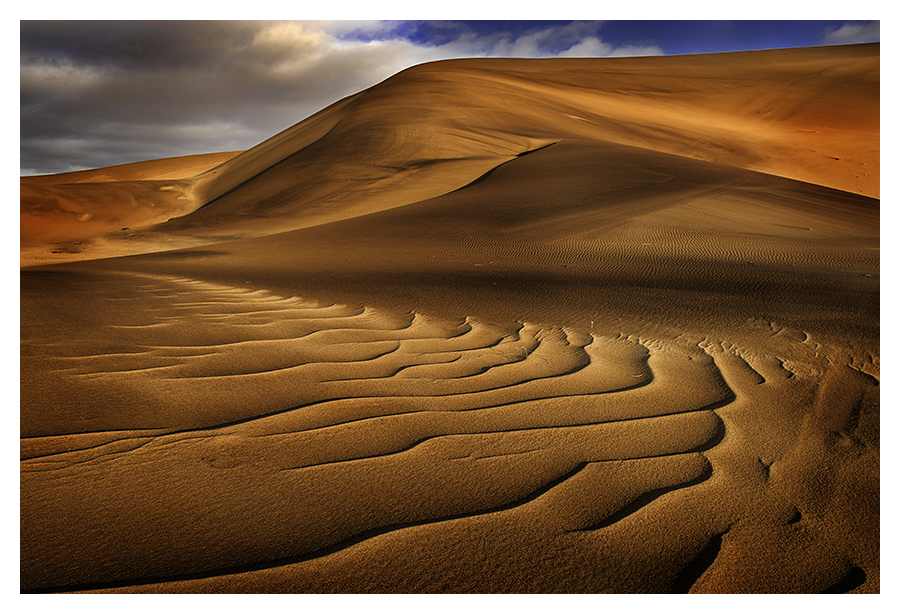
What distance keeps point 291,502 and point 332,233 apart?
197 inches

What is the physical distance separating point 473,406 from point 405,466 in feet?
1.60

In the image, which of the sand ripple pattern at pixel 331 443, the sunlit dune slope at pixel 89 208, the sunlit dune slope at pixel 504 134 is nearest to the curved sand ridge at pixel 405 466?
the sand ripple pattern at pixel 331 443

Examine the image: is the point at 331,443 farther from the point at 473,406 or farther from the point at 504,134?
the point at 504,134

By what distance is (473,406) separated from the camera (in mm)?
2088

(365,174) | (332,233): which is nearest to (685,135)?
(365,174)

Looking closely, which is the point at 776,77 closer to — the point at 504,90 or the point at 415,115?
the point at 504,90

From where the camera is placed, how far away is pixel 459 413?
2025mm

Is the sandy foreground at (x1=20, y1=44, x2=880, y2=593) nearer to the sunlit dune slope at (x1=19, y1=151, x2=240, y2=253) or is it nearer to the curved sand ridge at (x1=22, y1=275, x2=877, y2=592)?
the curved sand ridge at (x1=22, y1=275, x2=877, y2=592)

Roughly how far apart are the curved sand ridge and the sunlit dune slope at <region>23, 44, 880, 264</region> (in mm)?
7159

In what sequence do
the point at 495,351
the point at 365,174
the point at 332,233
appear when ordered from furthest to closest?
the point at 365,174 → the point at 332,233 → the point at 495,351

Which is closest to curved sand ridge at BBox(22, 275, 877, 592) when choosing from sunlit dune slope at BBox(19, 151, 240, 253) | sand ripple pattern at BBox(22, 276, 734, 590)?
sand ripple pattern at BBox(22, 276, 734, 590)

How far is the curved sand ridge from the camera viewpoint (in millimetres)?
1275

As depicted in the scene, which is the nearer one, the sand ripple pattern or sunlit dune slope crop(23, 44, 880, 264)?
the sand ripple pattern

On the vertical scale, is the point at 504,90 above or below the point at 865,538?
above
